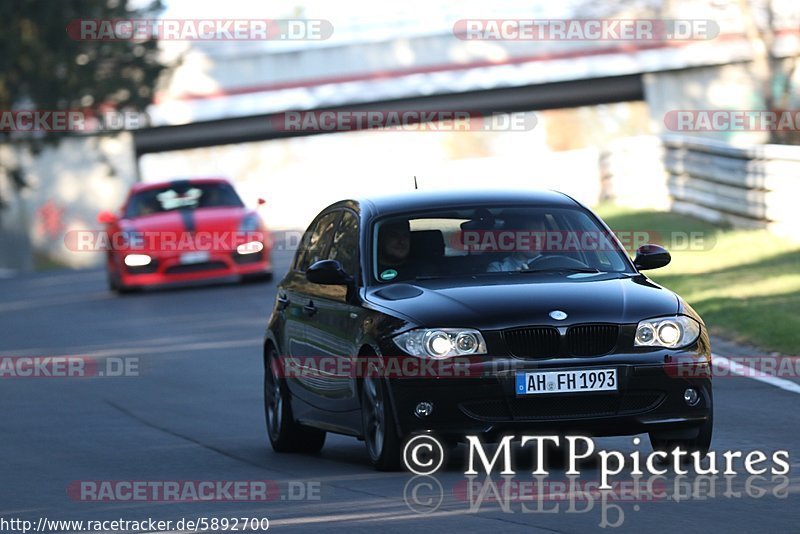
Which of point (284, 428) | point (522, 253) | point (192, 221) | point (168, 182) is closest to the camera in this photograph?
Answer: point (522, 253)

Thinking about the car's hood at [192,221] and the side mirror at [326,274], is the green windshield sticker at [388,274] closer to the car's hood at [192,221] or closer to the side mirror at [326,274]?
the side mirror at [326,274]

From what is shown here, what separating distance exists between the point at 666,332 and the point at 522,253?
1.19 meters

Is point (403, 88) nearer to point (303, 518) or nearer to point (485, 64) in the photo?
point (485, 64)

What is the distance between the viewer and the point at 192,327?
2159 cm

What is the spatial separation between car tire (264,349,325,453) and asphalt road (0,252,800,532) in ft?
0.35

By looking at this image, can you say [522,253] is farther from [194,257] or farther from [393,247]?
[194,257]

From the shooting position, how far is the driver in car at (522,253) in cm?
1041

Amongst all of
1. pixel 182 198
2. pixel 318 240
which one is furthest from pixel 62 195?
pixel 318 240

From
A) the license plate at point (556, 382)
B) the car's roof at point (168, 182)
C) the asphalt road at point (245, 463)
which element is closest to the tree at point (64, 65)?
the car's roof at point (168, 182)

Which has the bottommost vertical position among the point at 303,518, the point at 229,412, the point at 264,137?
the point at 264,137

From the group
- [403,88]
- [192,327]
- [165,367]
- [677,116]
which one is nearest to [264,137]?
[403,88]

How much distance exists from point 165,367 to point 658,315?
345 inches

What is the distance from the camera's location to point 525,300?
31.7 feet

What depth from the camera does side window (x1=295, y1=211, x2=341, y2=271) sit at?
1168 cm
